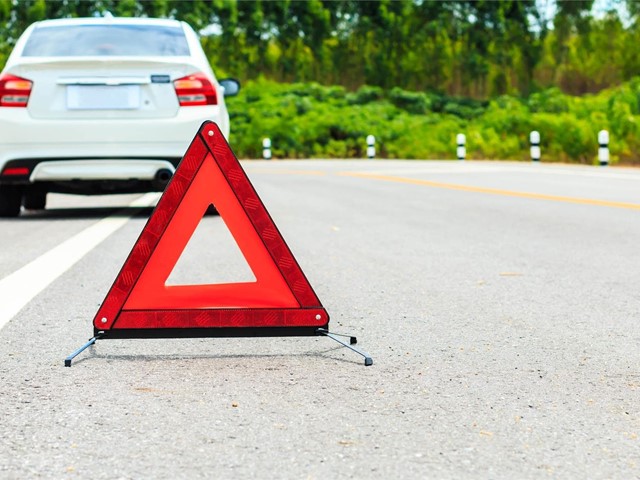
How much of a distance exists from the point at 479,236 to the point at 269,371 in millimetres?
5537

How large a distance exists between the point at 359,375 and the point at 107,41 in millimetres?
6914

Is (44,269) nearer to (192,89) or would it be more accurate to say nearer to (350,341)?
(350,341)

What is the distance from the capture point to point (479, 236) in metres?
9.67

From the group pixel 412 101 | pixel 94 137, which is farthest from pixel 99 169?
pixel 412 101

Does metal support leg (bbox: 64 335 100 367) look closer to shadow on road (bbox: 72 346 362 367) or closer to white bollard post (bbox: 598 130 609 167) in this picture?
shadow on road (bbox: 72 346 362 367)

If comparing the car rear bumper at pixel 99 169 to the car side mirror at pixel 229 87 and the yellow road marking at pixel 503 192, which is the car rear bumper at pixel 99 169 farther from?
the yellow road marking at pixel 503 192

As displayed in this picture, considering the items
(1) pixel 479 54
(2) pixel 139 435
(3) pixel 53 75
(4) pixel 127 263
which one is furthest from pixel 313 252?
(1) pixel 479 54

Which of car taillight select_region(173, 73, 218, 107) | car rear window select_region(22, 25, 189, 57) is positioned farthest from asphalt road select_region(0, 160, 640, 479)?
car rear window select_region(22, 25, 189, 57)

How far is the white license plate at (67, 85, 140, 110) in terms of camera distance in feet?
33.1

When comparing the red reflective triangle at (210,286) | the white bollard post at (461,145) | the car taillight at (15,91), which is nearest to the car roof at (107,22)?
the car taillight at (15,91)

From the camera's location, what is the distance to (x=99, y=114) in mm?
10141

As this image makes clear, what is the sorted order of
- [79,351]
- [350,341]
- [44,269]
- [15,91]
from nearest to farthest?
[79,351]
[350,341]
[44,269]
[15,91]

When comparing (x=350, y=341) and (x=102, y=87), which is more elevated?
(x=102, y=87)

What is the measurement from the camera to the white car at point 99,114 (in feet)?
33.0
